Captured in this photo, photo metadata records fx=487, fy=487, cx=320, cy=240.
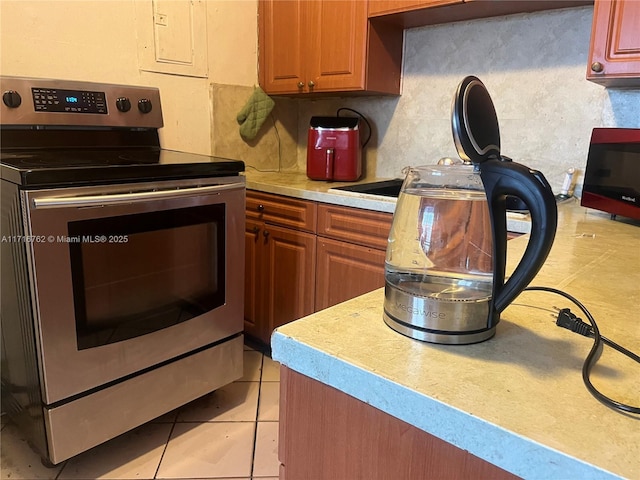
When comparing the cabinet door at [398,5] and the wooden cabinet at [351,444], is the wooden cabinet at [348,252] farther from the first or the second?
the wooden cabinet at [351,444]

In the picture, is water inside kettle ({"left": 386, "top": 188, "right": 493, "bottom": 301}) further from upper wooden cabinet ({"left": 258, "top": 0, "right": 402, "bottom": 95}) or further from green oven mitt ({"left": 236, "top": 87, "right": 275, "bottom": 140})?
green oven mitt ({"left": 236, "top": 87, "right": 275, "bottom": 140})

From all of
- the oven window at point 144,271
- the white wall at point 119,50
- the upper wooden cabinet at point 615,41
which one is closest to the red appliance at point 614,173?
the upper wooden cabinet at point 615,41

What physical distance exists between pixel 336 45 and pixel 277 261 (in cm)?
101

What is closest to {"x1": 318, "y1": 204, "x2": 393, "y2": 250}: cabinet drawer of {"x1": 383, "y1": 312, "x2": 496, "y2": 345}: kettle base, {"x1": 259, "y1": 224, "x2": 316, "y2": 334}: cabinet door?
{"x1": 259, "y1": 224, "x2": 316, "y2": 334}: cabinet door

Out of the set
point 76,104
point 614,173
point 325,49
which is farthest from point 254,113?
point 614,173

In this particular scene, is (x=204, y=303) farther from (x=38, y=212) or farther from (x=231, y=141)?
(x=231, y=141)

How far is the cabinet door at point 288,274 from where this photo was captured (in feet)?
6.97

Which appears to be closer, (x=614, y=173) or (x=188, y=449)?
(x=614, y=173)

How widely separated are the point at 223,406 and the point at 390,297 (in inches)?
60.5

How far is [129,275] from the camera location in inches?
60.4

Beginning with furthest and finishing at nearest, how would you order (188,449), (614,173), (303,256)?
(303,256) → (188,449) → (614,173)

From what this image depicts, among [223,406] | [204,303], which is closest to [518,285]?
[204,303]

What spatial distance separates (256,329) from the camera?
241 centimetres

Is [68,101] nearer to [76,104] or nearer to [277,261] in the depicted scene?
[76,104]
